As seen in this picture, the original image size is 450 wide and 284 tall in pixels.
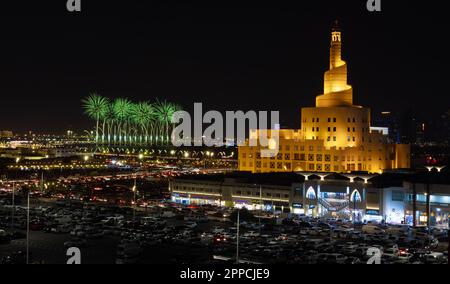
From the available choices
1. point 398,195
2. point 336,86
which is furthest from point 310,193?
point 336,86

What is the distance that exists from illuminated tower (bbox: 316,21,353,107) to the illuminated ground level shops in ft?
19.3

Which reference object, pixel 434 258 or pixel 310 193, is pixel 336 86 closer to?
pixel 310 193

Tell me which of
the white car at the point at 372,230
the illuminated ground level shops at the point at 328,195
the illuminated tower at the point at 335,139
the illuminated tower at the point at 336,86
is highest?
the illuminated tower at the point at 336,86

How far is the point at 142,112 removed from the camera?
2493 inches

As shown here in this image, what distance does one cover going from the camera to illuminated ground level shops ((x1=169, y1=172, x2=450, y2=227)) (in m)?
22.2

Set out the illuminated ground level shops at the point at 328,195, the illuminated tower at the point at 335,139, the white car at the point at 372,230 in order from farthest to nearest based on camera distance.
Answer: the illuminated tower at the point at 335,139, the illuminated ground level shops at the point at 328,195, the white car at the point at 372,230

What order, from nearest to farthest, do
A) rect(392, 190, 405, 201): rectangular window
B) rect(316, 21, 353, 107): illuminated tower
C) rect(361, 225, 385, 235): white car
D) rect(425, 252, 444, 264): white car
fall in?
rect(425, 252, 444, 264): white car, rect(361, 225, 385, 235): white car, rect(392, 190, 405, 201): rectangular window, rect(316, 21, 353, 107): illuminated tower

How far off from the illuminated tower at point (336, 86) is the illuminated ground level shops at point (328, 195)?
5877mm

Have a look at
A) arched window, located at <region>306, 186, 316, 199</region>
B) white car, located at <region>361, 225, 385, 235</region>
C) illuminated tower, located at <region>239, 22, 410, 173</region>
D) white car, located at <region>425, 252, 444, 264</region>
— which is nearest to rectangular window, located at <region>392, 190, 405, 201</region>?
white car, located at <region>361, 225, 385, 235</region>

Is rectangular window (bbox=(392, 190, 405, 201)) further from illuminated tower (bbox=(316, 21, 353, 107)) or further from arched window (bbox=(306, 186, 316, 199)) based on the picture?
illuminated tower (bbox=(316, 21, 353, 107))

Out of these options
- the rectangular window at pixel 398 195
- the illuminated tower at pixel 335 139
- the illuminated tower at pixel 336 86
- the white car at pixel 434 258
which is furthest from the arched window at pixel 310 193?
the illuminated tower at pixel 336 86

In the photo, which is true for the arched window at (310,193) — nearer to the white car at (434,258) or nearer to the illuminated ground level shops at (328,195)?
the illuminated ground level shops at (328,195)

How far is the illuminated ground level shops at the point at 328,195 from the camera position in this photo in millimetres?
22172

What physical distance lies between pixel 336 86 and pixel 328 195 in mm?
9727
